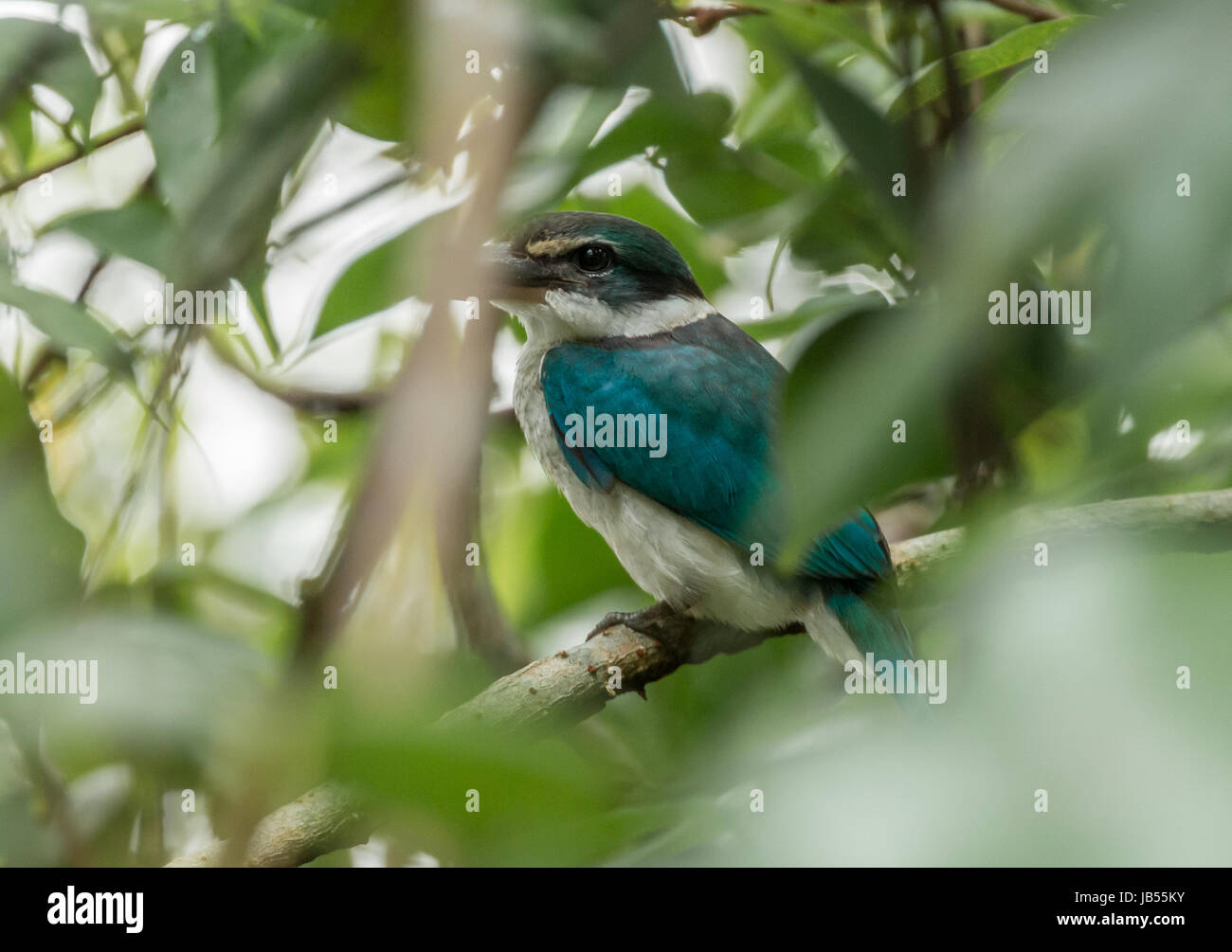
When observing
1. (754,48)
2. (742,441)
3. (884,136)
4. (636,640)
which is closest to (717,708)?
(636,640)

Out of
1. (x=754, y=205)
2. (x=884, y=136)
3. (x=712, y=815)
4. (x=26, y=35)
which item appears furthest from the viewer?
(x=754, y=205)

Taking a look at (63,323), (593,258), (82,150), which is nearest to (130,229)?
(82,150)

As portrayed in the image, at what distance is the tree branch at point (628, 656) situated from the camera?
0.80m

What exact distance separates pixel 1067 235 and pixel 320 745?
409 mm

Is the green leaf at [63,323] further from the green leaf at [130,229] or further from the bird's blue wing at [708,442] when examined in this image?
the bird's blue wing at [708,442]

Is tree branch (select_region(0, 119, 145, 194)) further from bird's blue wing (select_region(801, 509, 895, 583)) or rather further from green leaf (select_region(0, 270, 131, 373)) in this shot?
bird's blue wing (select_region(801, 509, 895, 583))

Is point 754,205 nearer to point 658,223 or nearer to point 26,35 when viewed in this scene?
point 658,223

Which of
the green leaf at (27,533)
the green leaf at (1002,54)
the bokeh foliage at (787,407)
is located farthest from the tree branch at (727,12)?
the green leaf at (27,533)

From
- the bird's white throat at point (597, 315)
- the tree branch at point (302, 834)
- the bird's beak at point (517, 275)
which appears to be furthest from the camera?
the bird's white throat at point (597, 315)

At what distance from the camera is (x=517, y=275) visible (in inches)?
67.3

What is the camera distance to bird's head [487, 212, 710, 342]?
5.50ft

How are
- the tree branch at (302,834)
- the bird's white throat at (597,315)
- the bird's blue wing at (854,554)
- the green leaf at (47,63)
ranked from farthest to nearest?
the bird's white throat at (597,315) < the bird's blue wing at (854,554) < the green leaf at (47,63) < the tree branch at (302,834)

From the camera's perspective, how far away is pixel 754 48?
136 centimetres

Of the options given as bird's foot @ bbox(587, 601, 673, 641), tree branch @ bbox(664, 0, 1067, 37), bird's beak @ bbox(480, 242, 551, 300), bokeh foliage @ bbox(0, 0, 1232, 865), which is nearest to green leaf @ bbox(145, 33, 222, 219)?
bokeh foliage @ bbox(0, 0, 1232, 865)
